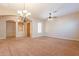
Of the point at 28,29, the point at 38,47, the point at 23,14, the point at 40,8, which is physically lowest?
the point at 38,47

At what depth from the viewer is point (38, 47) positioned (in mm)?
2551

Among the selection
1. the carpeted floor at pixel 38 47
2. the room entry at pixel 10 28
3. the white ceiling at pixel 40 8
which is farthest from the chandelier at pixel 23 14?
the carpeted floor at pixel 38 47

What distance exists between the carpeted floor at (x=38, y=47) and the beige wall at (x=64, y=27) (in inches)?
5.3

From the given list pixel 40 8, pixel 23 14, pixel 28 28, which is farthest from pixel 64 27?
pixel 23 14

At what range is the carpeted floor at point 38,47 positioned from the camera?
2447 mm

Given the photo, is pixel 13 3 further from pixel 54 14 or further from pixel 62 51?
pixel 62 51

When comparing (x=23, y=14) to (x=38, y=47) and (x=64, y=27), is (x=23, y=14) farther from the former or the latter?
(x=64, y=27)

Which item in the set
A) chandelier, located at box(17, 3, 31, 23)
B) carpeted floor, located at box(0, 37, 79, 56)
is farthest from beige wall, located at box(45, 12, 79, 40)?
chandelier, located at box(17, 3, 31, 23)

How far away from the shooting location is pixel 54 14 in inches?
98.5

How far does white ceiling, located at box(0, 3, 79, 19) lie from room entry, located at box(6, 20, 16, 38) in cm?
26

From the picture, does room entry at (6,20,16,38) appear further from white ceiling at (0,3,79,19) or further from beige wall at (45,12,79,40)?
beige wall at (45,12,79,40)

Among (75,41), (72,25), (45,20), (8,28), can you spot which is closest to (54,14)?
(45,20)

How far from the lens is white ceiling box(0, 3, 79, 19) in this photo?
2.28 metres

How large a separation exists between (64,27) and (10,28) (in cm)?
142
